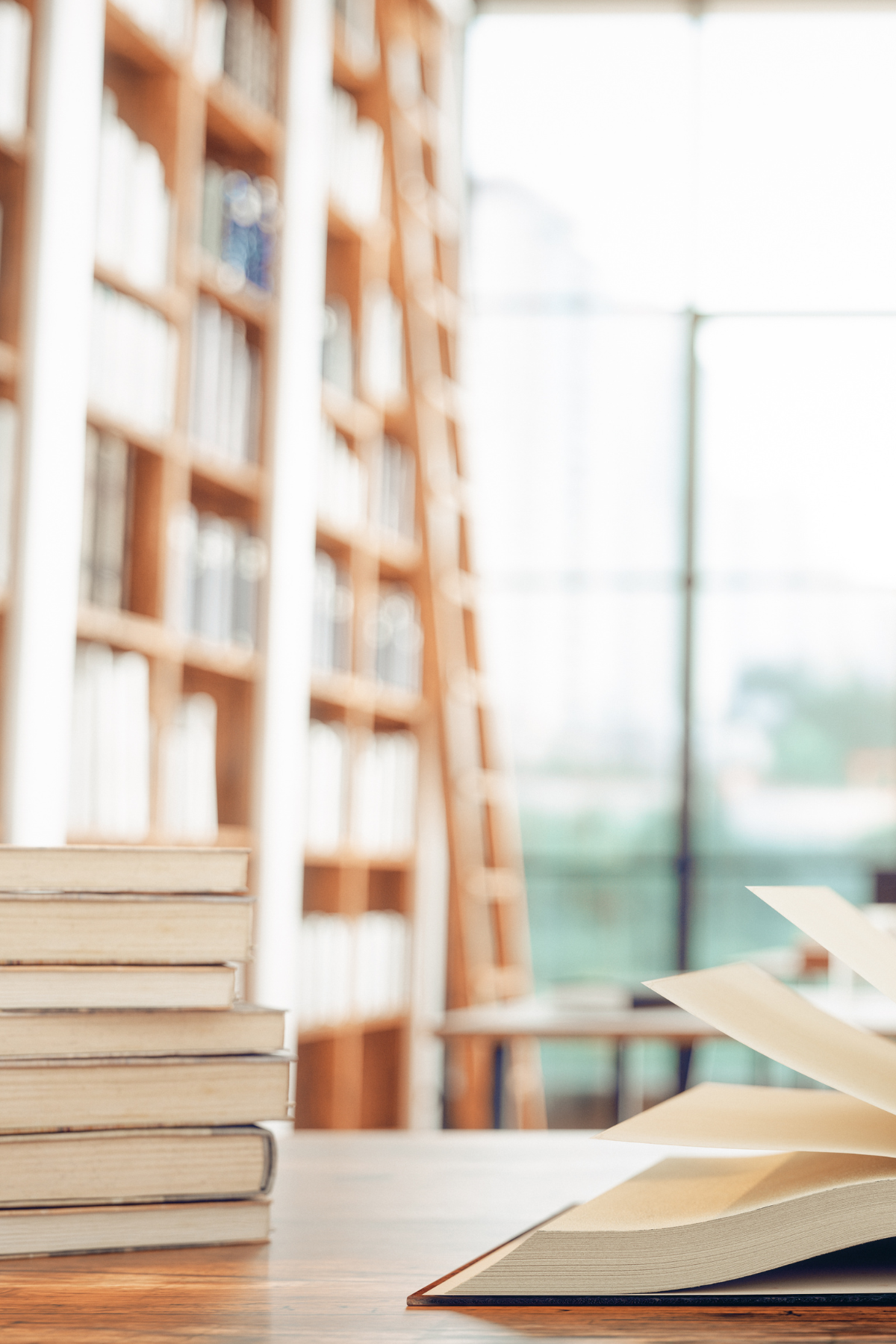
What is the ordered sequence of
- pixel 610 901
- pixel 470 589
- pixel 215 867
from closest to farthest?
pixel 215 867, pixel 470 589, pixel 610 901

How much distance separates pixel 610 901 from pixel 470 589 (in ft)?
4.21

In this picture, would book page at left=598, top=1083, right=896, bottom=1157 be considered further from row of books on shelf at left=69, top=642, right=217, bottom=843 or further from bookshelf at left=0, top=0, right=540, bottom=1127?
row of books on shelf at left=69, top=642, right=217, bottom=843

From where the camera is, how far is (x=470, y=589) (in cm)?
485

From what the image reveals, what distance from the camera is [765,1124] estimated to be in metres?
0.64

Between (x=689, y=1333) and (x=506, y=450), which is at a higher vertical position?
(x=506, y=450)

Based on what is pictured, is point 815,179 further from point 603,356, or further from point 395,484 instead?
point 395,484

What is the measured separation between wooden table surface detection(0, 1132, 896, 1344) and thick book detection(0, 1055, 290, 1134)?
2.3 inches

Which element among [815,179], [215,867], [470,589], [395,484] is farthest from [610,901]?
[215,867]

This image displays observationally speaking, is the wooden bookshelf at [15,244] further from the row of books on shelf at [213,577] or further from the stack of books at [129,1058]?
the stack of books at [129,1058]

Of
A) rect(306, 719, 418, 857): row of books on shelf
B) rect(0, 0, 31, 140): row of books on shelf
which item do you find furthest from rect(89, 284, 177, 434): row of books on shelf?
rect(306, 719, 418, 857): row of books on shelf

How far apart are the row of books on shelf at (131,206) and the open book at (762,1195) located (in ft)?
8.63

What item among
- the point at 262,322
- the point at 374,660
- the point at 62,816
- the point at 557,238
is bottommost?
the point at 62,816

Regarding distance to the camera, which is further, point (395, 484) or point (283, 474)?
point (395, 484)

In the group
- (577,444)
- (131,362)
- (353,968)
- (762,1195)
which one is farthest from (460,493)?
(762,1195)
